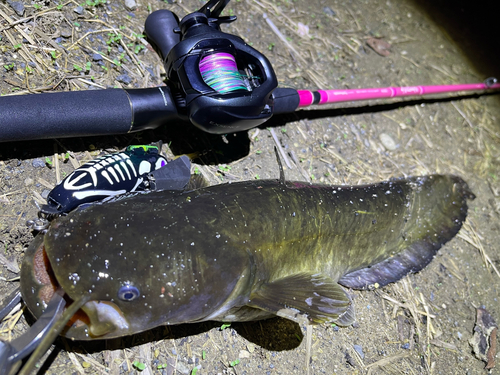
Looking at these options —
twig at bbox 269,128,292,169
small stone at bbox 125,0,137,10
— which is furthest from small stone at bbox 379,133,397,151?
small stone at bbox 125,0,137,10

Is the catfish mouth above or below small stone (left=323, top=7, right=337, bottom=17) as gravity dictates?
below

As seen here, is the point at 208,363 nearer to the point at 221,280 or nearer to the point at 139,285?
the point at 221,280

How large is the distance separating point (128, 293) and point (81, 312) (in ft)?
0.86

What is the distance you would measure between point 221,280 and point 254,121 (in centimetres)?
105

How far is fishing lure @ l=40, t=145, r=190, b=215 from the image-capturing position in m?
2.04

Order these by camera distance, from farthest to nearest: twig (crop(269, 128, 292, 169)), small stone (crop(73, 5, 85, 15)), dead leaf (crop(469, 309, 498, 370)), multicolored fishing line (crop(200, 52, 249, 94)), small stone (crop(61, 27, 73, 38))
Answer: twig (crop(269, 128, 292, 169)), dead leaf (crop(469, 309, 498, 370)), small stone (crop(73, 5, 85, 15)), small stone (crop(61, 27, 73, 38)), multicolored fishing line (crop(200, 52, 249, 94))

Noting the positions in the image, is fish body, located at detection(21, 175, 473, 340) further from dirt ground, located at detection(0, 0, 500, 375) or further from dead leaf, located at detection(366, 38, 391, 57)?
dead leaf, located at detection(366, 38, 391, 57)

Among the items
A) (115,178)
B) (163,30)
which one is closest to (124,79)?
(163,30)

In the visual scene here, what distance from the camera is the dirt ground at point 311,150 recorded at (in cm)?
239

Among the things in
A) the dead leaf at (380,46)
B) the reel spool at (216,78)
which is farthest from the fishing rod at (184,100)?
the dead leaf at (380,46)

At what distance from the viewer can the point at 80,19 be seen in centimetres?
295

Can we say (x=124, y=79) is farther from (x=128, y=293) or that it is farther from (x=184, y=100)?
(x=128, y=293)

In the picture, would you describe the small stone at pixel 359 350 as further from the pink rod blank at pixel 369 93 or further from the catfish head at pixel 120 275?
the pink rod blank at pixel 369 93

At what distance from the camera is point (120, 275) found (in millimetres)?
1783
